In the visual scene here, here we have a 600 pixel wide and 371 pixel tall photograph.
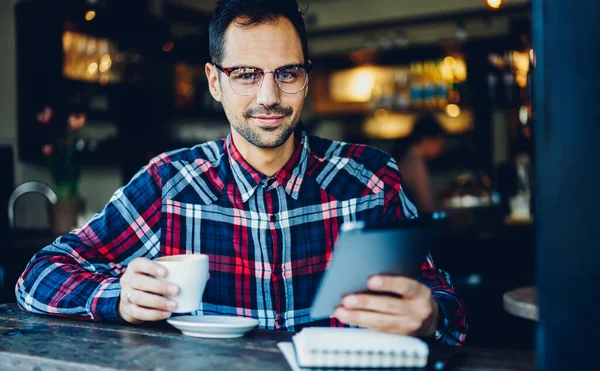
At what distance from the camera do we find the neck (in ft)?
5.62

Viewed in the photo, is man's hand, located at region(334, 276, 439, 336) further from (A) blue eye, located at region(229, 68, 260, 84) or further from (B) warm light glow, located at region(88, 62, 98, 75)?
(B) warm light glow, located at region(88, 62, 98, 75)

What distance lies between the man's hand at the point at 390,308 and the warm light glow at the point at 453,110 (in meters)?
6.28

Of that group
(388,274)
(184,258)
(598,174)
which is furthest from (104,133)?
(598,174)

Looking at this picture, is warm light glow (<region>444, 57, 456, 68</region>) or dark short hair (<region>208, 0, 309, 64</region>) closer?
dark short hair (<region>208, 0, 309, 64</region>)

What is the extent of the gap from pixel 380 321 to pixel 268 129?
71cm

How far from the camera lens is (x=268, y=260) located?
166cm

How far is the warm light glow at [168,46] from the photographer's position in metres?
5.44

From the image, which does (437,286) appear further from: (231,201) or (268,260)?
(231,201)

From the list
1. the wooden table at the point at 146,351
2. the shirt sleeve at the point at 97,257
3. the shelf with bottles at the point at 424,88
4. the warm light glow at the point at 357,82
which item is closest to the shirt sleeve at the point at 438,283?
the wooden table at the point at 146,351

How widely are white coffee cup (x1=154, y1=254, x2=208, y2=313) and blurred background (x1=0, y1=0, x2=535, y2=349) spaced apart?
1.96 feet

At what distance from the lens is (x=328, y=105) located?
317 inches

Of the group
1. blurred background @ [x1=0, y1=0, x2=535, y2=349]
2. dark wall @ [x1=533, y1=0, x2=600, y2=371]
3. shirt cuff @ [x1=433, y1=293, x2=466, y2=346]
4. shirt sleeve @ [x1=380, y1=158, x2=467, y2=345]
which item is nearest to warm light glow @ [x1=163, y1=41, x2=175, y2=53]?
blurred background @ [x1=0, y1=0, x2=535, y2=349]

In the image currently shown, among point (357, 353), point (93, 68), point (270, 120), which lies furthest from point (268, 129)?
point (93, 68)

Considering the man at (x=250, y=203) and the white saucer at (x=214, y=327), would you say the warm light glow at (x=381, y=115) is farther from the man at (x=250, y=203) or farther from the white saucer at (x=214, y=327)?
the white saucer at (x=214, y=327)
